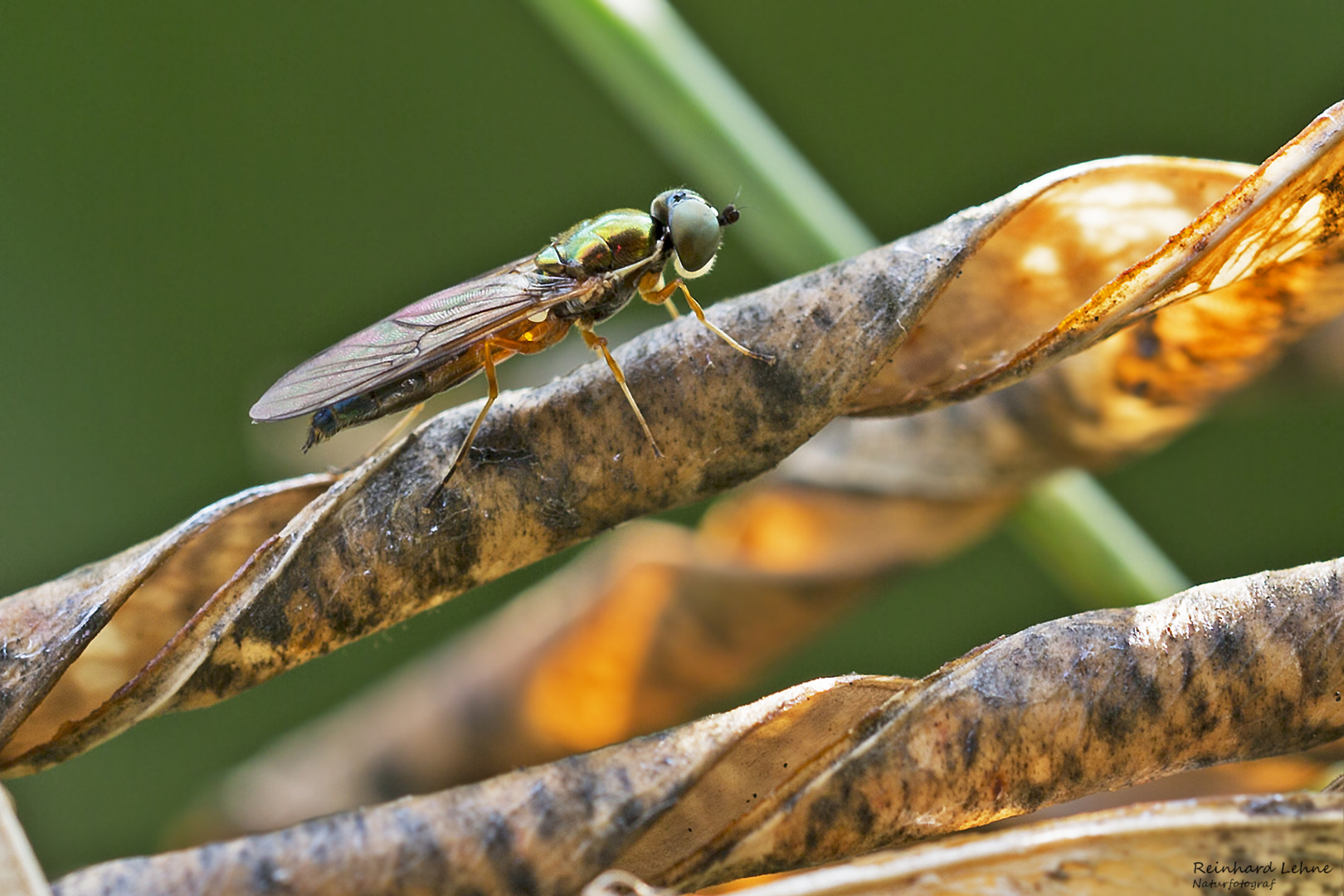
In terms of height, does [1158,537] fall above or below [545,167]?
below

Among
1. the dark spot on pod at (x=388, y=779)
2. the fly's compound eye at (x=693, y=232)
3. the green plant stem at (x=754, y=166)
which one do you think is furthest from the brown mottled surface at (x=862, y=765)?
the dark spot on pod at (x=388, y=779)

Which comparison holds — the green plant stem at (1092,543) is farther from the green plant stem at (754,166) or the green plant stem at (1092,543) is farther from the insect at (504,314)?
the insect at (504,314)

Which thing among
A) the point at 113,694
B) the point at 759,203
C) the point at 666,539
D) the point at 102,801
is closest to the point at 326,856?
the point at 113,694

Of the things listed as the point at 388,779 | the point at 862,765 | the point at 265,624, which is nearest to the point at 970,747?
the point at 862,765

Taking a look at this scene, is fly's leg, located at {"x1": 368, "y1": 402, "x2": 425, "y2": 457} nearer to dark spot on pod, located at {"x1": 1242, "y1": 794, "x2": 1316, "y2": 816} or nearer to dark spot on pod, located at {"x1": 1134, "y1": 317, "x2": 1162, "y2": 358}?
dark spot on pod, located at {"x1": 1134, "y1": 317, "x2": 1162, "y2": 358}

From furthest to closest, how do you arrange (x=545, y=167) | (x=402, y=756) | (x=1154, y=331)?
1. (x=545, y=167)
2. (x=402, y=756)
3. (x=1154, y=331)

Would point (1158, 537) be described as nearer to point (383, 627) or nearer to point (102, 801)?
point (383, 627)

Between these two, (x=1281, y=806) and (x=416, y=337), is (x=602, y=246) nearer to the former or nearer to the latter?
(x=416, y=337)
